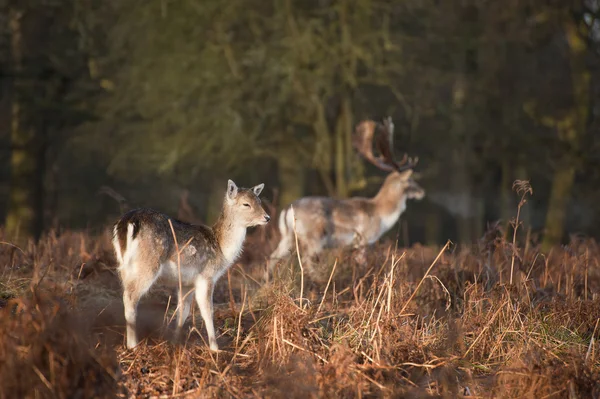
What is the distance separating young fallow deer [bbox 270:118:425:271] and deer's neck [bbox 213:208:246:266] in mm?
2782

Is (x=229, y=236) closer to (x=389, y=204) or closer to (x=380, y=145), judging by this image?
(x=389, y=204)

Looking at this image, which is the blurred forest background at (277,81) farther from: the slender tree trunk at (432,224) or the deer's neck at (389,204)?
the slender tree trunk at (432,224)

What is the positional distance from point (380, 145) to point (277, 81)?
5739 millimetres

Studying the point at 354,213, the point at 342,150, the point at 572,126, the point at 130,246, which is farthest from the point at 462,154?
the point at 130,246

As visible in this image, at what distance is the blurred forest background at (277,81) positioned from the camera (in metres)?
14.9

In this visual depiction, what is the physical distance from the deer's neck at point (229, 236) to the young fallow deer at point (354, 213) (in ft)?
9.13

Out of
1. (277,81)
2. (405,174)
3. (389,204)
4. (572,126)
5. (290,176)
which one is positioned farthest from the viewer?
(572,126)

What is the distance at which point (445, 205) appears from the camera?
1201 inches

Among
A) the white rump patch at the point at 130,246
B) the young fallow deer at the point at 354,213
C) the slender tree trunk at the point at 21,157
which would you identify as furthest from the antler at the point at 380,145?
the slender tree trunk at the point at 21,157

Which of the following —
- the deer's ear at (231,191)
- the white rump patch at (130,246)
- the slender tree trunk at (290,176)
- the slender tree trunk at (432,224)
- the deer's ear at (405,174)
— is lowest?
the slender tree trunk at (432,224)

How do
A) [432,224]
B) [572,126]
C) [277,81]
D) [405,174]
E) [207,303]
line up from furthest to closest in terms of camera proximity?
1. [432,224]
2. [572,126]
3. [277,81]
4. [405,174]
5. [207,303]

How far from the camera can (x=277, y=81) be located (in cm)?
1639

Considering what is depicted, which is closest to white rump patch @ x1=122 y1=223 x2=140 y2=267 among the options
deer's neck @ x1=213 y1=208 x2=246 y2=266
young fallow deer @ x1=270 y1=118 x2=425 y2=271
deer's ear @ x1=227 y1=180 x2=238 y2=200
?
deer's neck @ x1=213 y1=208 x2=246 y2=266

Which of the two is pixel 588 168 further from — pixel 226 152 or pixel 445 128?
pixel 226 152
